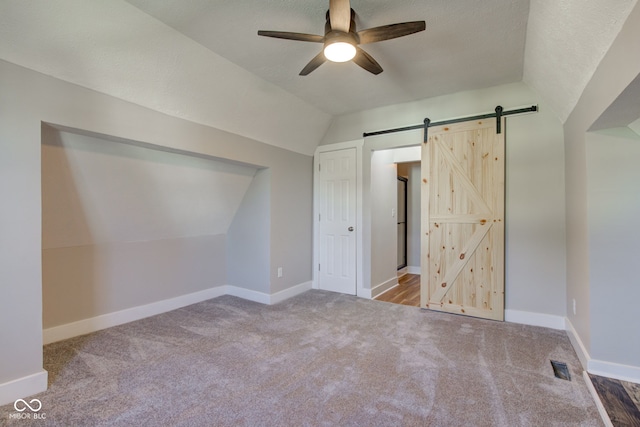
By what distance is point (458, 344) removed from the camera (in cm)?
260

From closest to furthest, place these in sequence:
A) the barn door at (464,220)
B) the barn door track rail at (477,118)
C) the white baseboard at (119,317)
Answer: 1. the white baseboard at (119,317)
2. the barn door track rail at (477,118)
3. the barn door at (464,220)

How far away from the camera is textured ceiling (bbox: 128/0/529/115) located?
1.97 m

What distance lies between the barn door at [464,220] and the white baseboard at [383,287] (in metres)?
0.69

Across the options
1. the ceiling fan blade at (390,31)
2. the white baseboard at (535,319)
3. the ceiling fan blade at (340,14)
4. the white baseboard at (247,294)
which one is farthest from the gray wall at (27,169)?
the white baseboard at (535,319)

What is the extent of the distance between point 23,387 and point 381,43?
3457 millimetres

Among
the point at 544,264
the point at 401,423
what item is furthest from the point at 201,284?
the point at 544,264

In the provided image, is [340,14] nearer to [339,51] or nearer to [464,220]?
[339,51]

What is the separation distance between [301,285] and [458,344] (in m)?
2.19

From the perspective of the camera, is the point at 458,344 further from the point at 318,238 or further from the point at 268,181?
the point at 268,181

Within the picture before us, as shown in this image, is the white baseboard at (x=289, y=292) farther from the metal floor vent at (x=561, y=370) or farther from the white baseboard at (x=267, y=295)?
the metal floor vent at (x=561, y=370)

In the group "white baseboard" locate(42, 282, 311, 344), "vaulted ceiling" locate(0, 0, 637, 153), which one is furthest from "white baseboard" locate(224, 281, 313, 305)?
"vaulted ceiling" locate(0, 0, 637, 153)

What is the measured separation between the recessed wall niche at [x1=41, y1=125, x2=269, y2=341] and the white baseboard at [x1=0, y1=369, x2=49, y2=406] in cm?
98

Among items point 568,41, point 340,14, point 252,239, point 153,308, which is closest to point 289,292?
point 252,239

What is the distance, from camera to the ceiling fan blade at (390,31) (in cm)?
173
